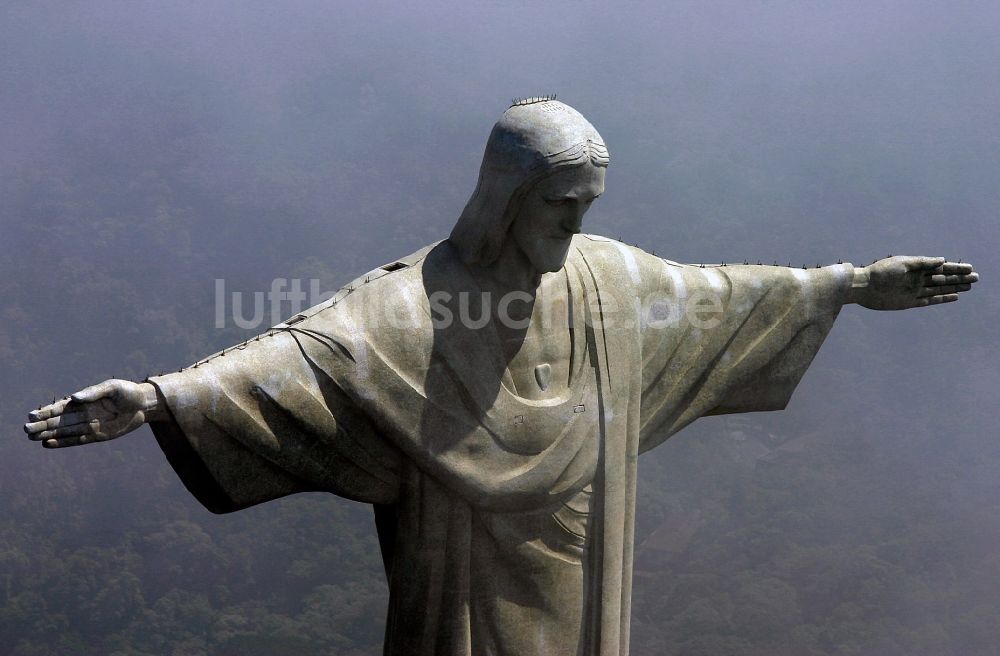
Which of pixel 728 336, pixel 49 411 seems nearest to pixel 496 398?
pixel 728 336

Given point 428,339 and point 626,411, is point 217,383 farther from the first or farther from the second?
point 626,411

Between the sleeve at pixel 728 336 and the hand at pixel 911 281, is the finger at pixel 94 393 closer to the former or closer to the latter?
the sleeve at pixel 728 336

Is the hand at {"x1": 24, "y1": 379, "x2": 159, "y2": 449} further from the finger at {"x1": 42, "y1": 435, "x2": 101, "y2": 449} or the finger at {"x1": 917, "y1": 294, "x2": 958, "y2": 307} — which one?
the finger at {"x1": 917, "y1": 294, "x2": 958, "y2": 307}

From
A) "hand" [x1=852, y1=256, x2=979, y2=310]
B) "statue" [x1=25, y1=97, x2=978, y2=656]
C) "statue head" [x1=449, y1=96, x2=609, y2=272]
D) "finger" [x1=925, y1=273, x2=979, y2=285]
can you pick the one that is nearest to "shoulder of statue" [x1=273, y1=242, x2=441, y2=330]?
"statue" [x1=25, y1=97, x2=978, y2=656]

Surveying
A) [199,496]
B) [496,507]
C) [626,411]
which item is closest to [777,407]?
[626,411]

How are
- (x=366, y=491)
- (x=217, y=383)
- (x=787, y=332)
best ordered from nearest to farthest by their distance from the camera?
(x=217, y=383) → (x=366, y=491) → (x=787, y=332)

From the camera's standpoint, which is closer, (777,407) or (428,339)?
(428,339)
